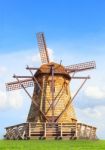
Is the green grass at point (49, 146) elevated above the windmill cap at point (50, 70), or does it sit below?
below

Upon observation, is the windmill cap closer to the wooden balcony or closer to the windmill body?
the windmill body

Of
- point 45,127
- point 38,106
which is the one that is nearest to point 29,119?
point 38,106

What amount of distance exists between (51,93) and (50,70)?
2239 mm

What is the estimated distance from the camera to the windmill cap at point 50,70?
4653 centimetres

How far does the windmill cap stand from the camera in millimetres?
46531

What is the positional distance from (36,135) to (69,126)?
3.08 meters

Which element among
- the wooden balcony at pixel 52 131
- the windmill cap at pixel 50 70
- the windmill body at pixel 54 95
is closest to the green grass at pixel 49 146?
the wooden balcony at pixel 52 131

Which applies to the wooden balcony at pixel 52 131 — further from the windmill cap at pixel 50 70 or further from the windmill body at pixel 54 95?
the windmill cap at pixel 50 70

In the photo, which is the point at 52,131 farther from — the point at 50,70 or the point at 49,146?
the point at 49,146

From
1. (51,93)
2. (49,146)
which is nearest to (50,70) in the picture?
(51,93)

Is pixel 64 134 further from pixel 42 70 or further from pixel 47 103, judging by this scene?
pixel 42 70

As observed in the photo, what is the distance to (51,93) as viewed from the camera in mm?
46156

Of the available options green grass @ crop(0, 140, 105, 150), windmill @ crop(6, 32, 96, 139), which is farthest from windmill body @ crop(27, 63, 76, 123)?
green grass @ crop(0, 140, 105, 150)

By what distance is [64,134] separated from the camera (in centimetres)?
4350
